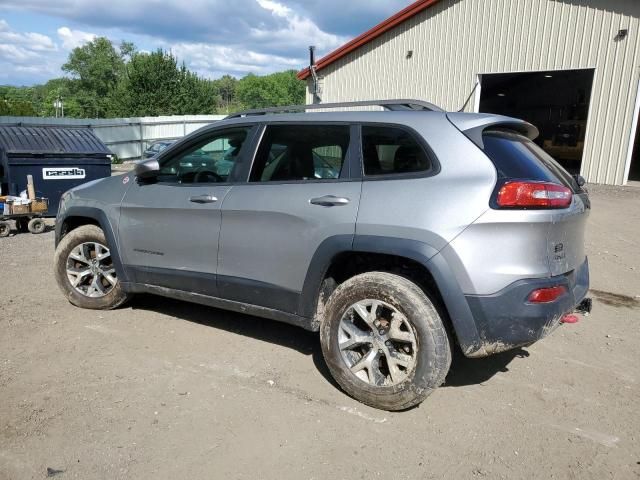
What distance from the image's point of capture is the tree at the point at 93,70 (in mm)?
89556

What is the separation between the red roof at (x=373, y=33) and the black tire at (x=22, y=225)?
12794mm

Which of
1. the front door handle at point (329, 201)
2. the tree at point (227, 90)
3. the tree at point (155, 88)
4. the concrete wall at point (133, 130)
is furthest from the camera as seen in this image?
the tree at point (227, 90)

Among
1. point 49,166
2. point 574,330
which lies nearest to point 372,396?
point 574,330

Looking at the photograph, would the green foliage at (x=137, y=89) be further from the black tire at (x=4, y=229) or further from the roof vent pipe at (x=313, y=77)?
the black tire at (x=4, y=229)

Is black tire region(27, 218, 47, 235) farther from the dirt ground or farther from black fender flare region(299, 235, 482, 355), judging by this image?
black fender flare region(299, 235, 482, 355)

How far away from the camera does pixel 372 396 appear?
3260mm

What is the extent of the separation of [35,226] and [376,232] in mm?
7461

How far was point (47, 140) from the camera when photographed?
A: 9.00 meters

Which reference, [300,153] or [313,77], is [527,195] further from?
[313,77]

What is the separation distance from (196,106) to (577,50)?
120 feet

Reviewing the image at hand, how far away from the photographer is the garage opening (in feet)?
69.9

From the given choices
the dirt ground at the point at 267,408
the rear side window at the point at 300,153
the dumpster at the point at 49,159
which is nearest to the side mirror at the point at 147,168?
the rear side window at the point at 300,153

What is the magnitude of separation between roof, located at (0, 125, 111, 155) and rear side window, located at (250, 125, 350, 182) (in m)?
6.44

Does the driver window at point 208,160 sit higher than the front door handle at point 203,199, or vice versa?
the driver window at point 208,160
